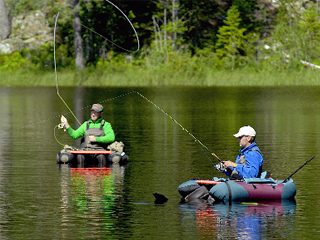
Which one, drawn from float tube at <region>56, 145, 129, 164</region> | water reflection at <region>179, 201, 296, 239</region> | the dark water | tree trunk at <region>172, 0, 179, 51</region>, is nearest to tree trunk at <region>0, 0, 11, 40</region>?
tree trunk at <region>172, 0, 179, 51</region>

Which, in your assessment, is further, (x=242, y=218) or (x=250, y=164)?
(x=250, y=164)

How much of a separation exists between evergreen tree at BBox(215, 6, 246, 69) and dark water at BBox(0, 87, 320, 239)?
3630 cm

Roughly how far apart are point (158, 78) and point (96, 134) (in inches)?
1747

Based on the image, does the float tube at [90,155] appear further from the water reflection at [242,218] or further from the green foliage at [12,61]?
Result: the green foliage at [12,61]

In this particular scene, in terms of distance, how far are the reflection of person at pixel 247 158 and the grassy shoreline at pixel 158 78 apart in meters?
48.5

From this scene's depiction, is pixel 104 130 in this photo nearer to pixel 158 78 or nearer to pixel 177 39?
pixel 158 78

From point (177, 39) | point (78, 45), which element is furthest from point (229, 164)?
point (177, 39)

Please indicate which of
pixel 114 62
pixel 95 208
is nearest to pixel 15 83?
pixel 114 62

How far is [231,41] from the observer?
75688 millimetres

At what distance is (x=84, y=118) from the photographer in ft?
115

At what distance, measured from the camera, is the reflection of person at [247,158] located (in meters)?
13.6

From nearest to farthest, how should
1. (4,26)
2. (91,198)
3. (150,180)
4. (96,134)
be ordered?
(91,198)
(150,180)
(96,134)
(4,26)

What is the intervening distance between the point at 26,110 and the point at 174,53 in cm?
3115

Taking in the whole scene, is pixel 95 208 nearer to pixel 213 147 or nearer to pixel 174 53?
pixel 213 147
